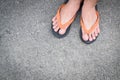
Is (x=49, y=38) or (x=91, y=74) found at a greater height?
(x=49, y=38)

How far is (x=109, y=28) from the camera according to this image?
1263mm

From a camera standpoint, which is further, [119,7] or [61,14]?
[119,7]

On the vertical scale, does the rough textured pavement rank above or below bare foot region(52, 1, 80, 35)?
A: below

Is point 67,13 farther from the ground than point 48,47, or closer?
farther from the ground

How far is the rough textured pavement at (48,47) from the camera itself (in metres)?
1.17

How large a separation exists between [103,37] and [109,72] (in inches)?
7.9

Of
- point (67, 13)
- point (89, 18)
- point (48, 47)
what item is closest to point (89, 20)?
point (89, 18)

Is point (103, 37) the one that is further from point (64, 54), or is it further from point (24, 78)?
point (24, 78)

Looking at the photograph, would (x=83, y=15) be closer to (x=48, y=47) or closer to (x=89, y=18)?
(x=89, y=18)

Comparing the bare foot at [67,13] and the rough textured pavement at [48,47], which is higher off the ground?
the bare foot at [67,13]

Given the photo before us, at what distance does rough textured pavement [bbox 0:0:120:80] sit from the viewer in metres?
1.17

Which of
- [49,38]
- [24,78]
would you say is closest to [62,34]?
[49,38]

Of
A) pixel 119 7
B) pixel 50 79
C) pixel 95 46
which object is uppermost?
pixel 119 7

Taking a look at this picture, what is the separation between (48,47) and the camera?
122 centimetres
